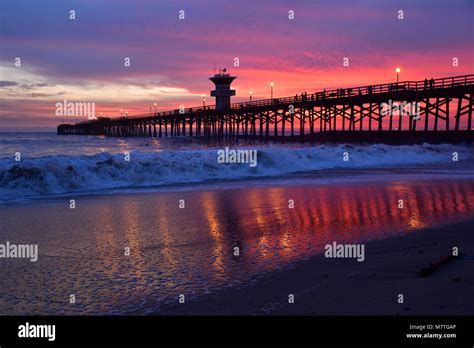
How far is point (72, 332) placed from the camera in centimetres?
388

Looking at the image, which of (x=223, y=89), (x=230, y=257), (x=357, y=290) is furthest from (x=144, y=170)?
(x=223, y=89)

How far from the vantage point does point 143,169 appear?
18078mm

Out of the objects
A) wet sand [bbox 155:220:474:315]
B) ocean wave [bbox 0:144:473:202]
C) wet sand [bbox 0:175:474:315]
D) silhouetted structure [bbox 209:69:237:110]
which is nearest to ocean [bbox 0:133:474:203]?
ocean wave [bbox 0:144:473:202]

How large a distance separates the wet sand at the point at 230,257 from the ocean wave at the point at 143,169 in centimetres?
300

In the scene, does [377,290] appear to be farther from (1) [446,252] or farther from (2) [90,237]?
(2) [90,237]

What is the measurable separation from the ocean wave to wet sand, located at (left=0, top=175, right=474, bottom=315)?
3000 mm

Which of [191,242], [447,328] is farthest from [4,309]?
[447,328]

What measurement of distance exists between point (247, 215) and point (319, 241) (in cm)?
262

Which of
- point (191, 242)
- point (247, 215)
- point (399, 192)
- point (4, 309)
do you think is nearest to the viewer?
point (4, 309)

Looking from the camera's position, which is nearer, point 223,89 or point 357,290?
point 357,290

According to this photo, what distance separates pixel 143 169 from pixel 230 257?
12.3 m

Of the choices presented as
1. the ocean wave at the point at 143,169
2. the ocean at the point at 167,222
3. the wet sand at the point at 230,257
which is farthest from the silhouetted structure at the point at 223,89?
the wet sand at the point at 230,257

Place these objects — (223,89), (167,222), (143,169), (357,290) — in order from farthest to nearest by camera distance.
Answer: (223,89) < (143,169) < (167,222) < (357,290)

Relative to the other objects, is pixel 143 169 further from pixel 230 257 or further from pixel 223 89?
Answer: pixel 223 89
